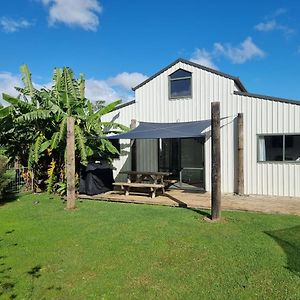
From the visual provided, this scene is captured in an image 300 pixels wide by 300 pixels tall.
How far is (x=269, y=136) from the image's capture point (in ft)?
38.4

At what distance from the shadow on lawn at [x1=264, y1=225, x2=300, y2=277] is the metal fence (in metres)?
10.4

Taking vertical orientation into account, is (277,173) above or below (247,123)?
below

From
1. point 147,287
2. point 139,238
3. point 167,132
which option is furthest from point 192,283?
point 167,132

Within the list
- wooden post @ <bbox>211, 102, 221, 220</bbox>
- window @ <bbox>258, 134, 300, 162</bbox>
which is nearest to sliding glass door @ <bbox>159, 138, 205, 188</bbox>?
window @ <bbox>258, 134, 300, 162</bbox>

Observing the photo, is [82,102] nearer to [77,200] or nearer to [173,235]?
[77,200]

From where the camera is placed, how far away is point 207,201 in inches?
422

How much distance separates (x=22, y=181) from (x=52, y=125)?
9.93ft

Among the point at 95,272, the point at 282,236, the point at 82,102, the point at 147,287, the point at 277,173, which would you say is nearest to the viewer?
the point at 147,287

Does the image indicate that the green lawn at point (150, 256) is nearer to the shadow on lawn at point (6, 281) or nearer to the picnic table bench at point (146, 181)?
the shadow on lawn at point (6, 281)

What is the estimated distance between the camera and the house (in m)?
11.4

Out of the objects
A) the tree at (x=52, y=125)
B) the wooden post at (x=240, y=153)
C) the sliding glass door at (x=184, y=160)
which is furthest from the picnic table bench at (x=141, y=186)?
the wooden post at (x=240, y=153)

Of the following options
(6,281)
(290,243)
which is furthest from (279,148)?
(6,281)

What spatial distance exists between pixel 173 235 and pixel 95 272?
7.79 feet

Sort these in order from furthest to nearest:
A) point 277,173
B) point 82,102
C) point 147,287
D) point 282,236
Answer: point 82,102 < point 277,173 < point 282,236 < point 147,287
